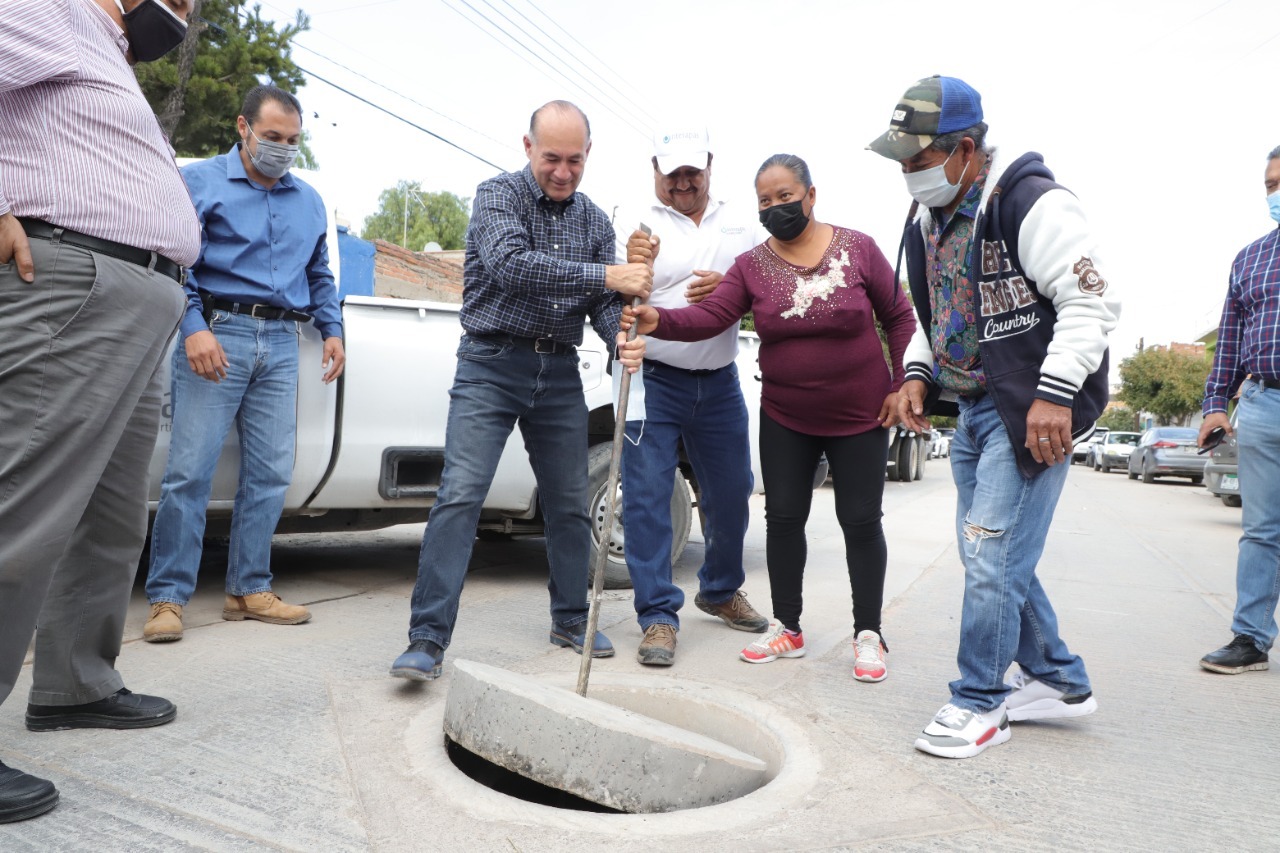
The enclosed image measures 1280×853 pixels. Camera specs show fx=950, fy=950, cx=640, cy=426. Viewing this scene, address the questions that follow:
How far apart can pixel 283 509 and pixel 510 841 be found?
2.66 meters

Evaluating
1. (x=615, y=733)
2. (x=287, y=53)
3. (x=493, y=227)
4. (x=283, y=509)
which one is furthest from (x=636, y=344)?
(x=287, y=53)

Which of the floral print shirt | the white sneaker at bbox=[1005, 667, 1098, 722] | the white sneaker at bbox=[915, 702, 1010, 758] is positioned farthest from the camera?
the white sneaker at bbox=[1005, 667, 1098, 722]

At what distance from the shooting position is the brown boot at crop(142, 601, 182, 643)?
355cm

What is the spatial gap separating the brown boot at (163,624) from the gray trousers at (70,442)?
873mm

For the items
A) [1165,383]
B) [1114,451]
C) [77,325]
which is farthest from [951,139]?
[1165,383]

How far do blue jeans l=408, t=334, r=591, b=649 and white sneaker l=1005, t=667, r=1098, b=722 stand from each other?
160 cm

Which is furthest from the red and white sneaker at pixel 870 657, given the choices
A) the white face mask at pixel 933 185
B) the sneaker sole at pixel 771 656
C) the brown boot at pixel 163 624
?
the brown boot at pixel 163 624

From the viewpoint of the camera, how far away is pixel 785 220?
11.6 ft

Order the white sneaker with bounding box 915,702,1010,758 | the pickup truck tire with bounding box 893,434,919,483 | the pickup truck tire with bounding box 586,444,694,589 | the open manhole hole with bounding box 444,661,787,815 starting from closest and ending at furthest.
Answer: the open manhole hole with bounding box 444,661,787,815 < the white sneaker with bounding box 915,702,1010,758 < the pickup truck tire with bounding box 586,444,694,589 < the pickup truck tire with bounding box 893,434,919,483

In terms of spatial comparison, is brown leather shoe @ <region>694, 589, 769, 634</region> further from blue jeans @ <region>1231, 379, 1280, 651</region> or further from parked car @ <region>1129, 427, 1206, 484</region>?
parked car @ <region>1129, 427, 1206, 484</region>

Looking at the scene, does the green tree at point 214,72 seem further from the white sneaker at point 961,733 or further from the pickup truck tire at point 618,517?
the white sneaker at point 961,733

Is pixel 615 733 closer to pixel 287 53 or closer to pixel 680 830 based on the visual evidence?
pixel 680 830

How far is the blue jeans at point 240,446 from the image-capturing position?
3.69 m

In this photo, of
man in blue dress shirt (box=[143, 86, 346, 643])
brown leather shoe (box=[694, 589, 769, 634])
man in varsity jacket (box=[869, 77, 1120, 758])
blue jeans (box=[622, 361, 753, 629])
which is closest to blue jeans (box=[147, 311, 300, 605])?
man in blue dress shirt (box=[143, 86, 346, 643])
